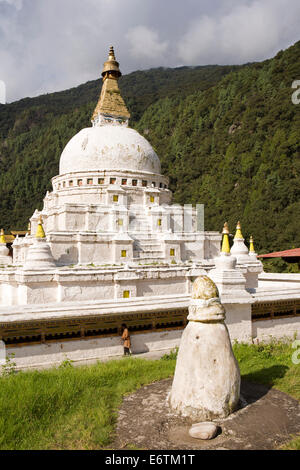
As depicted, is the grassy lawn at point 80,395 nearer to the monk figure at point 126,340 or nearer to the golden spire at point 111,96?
the monk figure at point 126,340

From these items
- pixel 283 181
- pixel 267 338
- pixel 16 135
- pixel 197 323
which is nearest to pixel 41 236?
pixel 267 338

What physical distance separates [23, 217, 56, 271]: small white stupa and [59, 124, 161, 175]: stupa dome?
621 cm

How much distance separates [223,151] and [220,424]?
173 feet

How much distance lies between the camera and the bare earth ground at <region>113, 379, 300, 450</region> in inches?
161

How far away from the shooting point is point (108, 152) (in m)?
18.6

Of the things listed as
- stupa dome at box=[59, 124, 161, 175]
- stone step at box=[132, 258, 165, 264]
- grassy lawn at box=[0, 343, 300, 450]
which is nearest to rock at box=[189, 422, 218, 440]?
grassy lawn at box=[0, 343, 300, 450]

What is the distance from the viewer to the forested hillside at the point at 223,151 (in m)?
40.5

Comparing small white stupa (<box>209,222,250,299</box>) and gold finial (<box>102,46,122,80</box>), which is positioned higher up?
gold finial (<box>102,46,122,80</box>)

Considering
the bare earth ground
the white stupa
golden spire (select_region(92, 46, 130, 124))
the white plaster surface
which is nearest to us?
the bare earth ground

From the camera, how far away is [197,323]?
505 cm

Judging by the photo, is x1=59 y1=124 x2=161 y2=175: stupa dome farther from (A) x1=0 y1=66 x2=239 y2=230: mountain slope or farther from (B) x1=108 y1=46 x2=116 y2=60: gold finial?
(A) x1=0 y1=66 x2=239 y2=230: mountain slope

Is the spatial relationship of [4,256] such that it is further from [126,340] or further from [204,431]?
[204,431]
